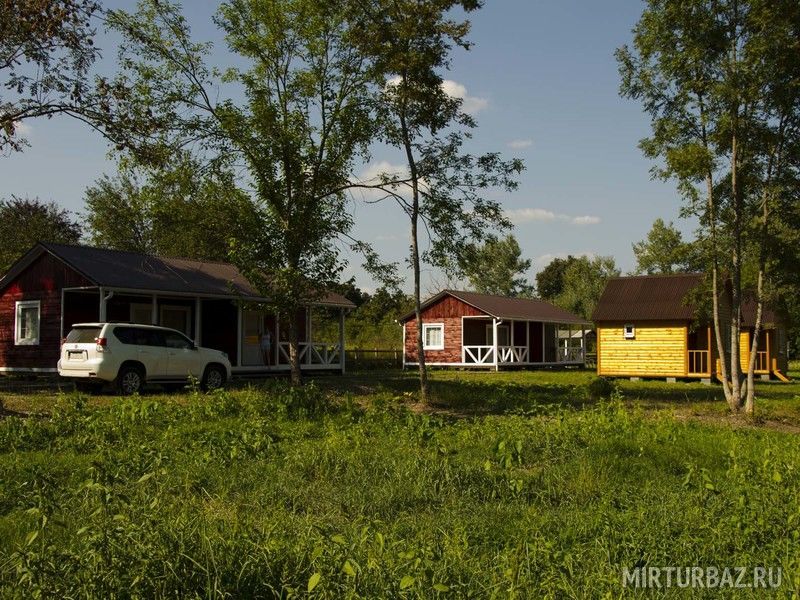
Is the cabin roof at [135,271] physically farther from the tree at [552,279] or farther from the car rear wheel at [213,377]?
the tree at [552,279]

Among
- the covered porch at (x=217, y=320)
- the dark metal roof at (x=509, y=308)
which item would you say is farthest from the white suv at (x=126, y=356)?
the dark metal roof at (x=509, y=308)

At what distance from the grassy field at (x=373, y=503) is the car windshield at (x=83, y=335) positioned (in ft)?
20.1

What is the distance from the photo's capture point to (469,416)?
15.1 meters

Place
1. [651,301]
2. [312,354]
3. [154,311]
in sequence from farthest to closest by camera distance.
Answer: [651,301] < [312,354] < [154,311]

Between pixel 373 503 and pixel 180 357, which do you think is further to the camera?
pixel 180 357

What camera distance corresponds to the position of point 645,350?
105 ft

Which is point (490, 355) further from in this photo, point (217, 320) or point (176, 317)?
point (176, 317)

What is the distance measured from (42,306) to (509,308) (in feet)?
85.8

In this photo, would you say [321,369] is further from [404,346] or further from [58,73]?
[58,73]

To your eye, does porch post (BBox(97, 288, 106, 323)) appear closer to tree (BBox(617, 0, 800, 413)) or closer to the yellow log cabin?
tree (BBox(617, 0, 800, 413))

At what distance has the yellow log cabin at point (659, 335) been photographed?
31.0 meters

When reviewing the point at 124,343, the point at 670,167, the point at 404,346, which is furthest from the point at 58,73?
the point at 404,346

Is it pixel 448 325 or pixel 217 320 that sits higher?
pixel 448 325

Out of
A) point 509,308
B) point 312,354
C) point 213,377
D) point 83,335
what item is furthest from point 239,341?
point 509,308
